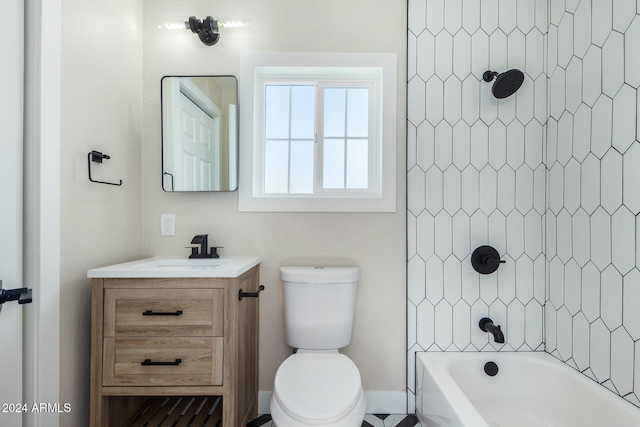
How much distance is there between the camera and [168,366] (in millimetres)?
1152

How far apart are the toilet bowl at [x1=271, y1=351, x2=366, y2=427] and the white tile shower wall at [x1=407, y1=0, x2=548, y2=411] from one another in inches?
23.5

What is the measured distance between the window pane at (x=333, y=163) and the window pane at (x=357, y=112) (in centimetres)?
10

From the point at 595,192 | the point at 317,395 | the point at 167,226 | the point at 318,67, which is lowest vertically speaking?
the point at 317,395

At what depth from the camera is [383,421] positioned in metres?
1.58

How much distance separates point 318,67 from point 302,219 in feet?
2.81

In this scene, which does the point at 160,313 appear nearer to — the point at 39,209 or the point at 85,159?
the point at 39,209

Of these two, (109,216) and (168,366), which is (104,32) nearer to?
(109,216)

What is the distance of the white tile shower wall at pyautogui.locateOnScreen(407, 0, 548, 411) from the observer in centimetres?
167

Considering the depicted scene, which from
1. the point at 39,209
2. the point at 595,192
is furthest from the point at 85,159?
the point at 595,192

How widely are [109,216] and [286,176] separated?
0.91 m

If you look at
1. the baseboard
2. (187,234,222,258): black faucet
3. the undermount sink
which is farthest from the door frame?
the baseboard

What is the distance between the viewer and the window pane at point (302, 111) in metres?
1.81

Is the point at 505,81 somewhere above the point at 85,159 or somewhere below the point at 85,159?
above

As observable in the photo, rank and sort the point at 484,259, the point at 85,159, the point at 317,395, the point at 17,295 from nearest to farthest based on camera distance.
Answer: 1. the point at 17,295
2. the point at 317,395
3. the point at 85,159
4. the point at 484,259
